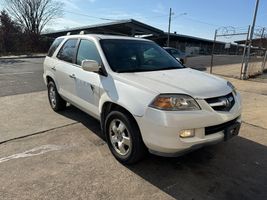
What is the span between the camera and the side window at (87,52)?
406cm

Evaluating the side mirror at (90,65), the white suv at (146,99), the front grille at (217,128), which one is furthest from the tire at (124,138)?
the front grille at (217,128)

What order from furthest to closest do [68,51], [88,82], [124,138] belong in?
1. [68,51]
2. [88,82]
3. [124,138]

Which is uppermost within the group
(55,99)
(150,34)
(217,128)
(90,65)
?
(150,34)

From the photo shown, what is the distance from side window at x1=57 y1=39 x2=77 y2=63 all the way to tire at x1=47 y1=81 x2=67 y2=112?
2.52 ft

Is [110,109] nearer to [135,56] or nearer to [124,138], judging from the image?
[124,138]

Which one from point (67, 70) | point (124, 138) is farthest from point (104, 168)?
point (67, 70)

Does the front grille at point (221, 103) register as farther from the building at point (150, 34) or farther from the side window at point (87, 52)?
the building at point (150, 34)

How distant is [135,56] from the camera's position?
4207mm

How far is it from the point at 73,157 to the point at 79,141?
23.0 inches

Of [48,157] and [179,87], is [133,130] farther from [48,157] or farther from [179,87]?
[48,157]

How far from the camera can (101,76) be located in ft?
12.3

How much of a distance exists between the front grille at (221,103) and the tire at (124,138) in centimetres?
98

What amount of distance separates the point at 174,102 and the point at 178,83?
0.42 metres

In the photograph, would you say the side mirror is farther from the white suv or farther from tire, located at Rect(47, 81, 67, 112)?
tire, located at Rect(47, 81, 67, 112)
